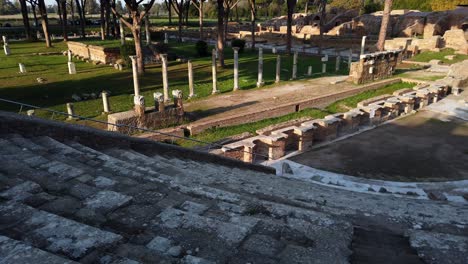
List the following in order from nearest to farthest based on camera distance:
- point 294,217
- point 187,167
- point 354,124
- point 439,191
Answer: point 294,217
point 187,167
point 439,191
point 354,124

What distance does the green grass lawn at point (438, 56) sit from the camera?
27906mm

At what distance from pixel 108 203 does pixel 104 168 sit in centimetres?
150

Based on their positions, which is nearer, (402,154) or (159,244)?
(159,244)

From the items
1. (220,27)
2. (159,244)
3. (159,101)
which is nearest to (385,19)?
(220,27)

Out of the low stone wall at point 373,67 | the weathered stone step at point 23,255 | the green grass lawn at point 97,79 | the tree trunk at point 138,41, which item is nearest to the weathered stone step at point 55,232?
the weathered stone step at point 23,255

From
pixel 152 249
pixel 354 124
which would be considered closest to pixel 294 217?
pixel 152 249

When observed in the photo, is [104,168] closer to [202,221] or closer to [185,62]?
[202,221]

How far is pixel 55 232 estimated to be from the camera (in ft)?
9.79

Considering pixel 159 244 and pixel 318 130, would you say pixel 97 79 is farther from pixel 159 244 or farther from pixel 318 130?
pixel 159 244

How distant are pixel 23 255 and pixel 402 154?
1098 cm

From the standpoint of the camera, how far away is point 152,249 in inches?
120

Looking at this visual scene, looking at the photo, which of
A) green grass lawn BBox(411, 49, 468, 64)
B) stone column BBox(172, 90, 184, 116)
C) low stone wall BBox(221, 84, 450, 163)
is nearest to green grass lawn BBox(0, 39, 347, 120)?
stone column BBox(172, 90, 184, 116)

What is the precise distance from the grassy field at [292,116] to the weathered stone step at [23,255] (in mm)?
9470

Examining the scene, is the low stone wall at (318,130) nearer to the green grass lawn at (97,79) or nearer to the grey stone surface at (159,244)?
the grey stone surface at (159,244)
